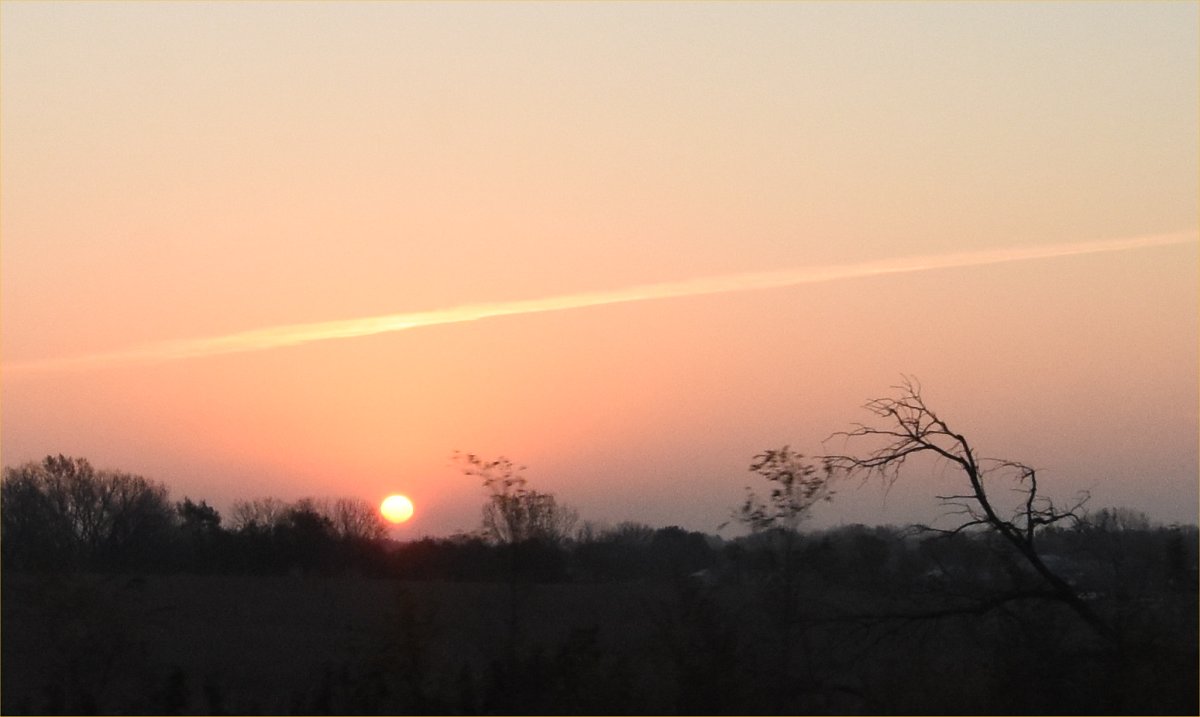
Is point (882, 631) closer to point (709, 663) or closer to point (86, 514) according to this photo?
point (709, 663)

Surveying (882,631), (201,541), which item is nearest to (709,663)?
(882,631)

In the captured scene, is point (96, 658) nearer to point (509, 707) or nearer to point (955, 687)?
point (509, 707)

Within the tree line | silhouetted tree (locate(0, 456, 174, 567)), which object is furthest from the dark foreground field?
silhouetted tree (locate(0, 456, 174, 567))

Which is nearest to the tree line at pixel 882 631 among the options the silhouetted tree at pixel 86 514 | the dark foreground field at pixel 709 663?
the dark foreground field at pixel 709 663

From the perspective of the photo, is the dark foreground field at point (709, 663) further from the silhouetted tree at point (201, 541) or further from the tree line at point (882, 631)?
the silhouetted tree at point (201, 541)

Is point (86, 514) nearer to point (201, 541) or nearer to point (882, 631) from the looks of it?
point (201, 541)

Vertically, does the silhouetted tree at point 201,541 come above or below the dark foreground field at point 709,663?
above

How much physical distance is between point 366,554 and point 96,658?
3070cm

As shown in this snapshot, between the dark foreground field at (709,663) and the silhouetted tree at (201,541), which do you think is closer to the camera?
the dark foreground field at (709,663)

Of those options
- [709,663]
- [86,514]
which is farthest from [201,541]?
[709,663]

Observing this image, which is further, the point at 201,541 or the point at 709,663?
the point at 201,541

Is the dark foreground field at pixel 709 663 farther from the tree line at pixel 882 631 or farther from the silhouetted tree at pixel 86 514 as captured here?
the silhouetted tree at pixel 86 514

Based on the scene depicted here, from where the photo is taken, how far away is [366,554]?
4709 centimetres

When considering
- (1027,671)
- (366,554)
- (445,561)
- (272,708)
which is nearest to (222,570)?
(366,554)
